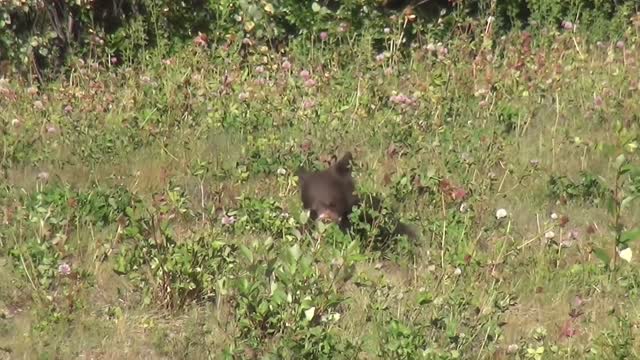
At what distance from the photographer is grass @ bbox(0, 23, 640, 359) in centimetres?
482

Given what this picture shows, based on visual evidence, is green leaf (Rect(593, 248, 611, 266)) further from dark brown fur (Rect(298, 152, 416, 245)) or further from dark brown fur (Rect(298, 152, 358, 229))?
dark brown fur (Rect(298, 152, 358, 229))

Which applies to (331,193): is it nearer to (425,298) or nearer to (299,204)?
(299,204)

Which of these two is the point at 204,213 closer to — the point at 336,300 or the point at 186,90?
the point at 336,300

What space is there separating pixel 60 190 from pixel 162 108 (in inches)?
69.0

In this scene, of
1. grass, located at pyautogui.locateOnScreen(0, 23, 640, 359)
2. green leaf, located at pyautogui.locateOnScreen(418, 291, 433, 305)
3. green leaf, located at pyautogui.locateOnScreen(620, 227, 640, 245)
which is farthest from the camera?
green leaf, located at pyautogui.locateOnScreen(620, 227, 640, 245)

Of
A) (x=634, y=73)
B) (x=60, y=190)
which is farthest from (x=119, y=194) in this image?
(x=634, y=73)

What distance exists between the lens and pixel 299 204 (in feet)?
20.5

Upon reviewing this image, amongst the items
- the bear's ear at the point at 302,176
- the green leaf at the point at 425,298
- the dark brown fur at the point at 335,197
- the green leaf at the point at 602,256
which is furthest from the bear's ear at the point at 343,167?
the green leaf at the point at 602,256

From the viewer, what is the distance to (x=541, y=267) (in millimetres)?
5621

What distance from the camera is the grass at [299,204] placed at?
4.82 m

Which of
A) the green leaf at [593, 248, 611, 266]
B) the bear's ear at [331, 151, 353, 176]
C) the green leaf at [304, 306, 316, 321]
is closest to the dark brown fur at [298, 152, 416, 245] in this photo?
the bear's ear at [331, 151, 353, 176]

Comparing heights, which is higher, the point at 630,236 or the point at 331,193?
the point at 630,236

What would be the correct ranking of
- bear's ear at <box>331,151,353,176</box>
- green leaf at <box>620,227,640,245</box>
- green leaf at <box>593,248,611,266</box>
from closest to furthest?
green leaf at <box>620,227,640,245</box> → green leaf at <box>593,248,611,266</box> → bear's ear at <box>331,151,353,176</box>

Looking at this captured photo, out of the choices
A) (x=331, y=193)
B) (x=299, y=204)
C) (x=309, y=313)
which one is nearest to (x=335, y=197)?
(x=331, y=193)
